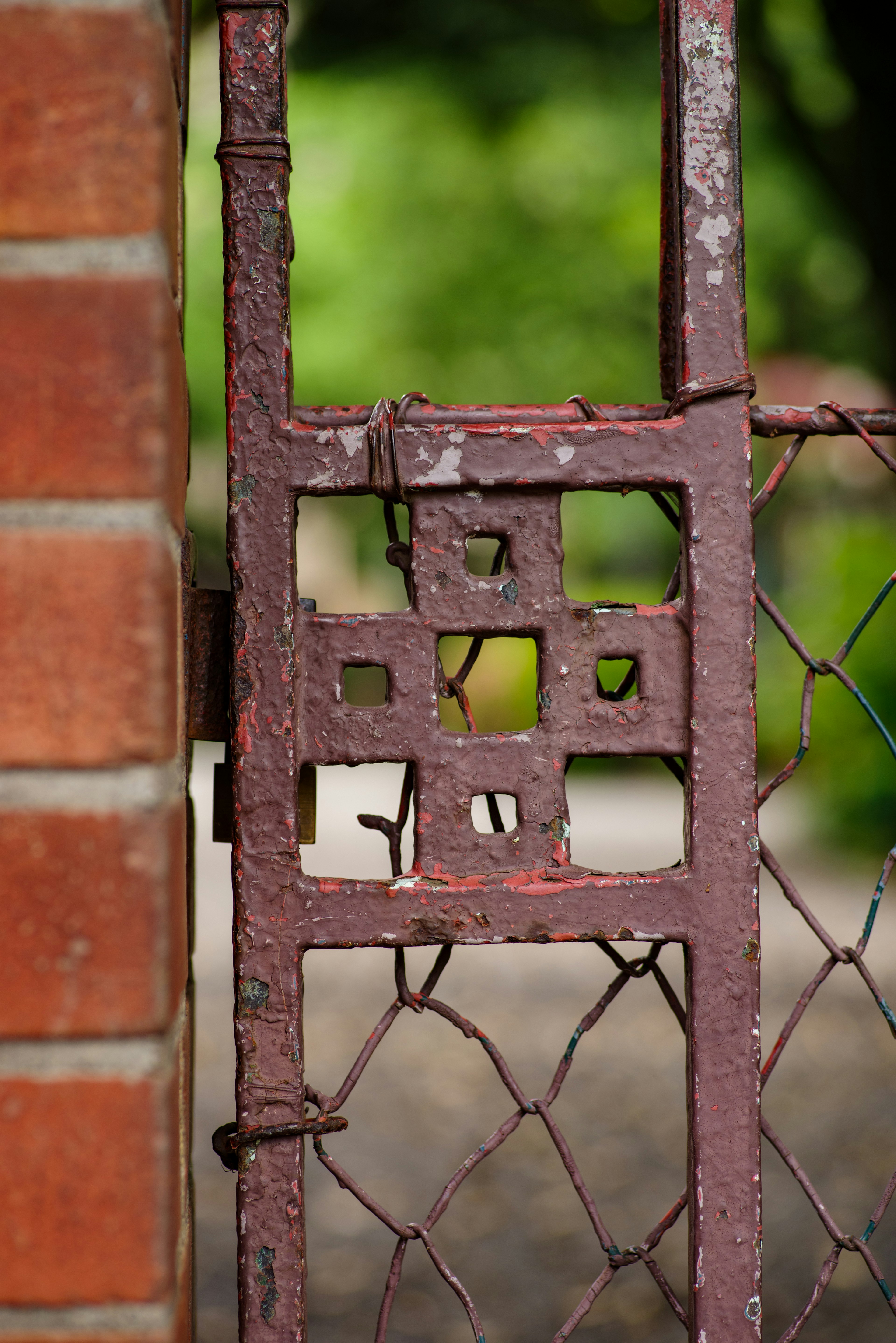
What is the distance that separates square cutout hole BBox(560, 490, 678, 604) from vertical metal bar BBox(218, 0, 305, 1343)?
987 centimetres

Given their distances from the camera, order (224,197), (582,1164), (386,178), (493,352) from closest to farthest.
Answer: (224,197) < (582,1164) < (386,178) < (493,352)

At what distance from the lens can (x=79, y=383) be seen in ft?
1.95

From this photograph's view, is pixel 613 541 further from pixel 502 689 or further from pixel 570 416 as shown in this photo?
pixel 570 416

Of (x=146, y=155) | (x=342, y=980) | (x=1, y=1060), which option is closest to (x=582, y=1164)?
(x=342, y=980)

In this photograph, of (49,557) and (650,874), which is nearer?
(49,557)

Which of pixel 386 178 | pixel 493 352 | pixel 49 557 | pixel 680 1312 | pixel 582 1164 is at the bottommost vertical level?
pixel 582 1164

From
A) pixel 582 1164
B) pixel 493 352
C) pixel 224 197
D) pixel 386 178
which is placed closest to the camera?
pixel 224 197

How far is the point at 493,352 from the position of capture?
→ 881 centimetres

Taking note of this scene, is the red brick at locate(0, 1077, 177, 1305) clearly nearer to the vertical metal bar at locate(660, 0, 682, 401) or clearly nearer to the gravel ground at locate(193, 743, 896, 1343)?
the vertical metal bar at locate(660, 0, 682, 401)

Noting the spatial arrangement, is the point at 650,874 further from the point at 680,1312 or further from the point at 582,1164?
the point at 582,1164

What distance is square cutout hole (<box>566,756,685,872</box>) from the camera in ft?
19.9

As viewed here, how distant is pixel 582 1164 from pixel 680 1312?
6.82ft

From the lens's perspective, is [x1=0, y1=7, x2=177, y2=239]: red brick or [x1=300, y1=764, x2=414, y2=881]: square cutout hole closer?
[x1=0, y1=7, x2=177, y2=239]: red brick

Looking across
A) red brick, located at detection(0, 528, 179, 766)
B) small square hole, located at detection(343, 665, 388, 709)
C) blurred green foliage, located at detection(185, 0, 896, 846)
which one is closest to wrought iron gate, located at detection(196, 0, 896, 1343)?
red brick, located at detection(0, 528, 179, 766)
